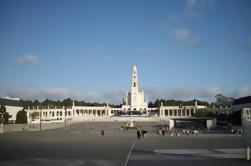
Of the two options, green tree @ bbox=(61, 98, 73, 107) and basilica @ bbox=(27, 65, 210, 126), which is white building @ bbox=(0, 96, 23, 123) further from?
green tree @ bbox=(61, 98, 73, 107)

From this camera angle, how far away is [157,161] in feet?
63.3

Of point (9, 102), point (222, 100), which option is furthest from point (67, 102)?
point (222, 100)

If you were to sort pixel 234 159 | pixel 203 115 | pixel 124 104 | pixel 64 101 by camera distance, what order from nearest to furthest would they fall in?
pixel 234 159 → pixel 203 115 → pixel 124 104 → pixel 64 101

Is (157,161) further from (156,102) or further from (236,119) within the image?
(156,102)

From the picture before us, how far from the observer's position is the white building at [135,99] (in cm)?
13462

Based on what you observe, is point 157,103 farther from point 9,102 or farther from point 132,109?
point 9,102

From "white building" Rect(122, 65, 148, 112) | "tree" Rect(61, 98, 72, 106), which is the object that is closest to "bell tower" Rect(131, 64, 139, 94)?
"white building" Rect(122, 65, 148, 112)

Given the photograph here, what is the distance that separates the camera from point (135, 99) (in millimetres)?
140750

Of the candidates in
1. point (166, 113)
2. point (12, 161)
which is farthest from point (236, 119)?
point (12, 161)

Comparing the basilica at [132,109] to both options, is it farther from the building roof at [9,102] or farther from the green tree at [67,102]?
the green tree at [67,102]

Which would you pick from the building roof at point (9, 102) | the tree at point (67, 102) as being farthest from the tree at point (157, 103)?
the building roof at point (9, 102)

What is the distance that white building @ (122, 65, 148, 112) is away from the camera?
13462 centimetres

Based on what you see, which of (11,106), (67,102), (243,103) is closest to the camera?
(243,103)

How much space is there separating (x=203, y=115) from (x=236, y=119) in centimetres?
2932
